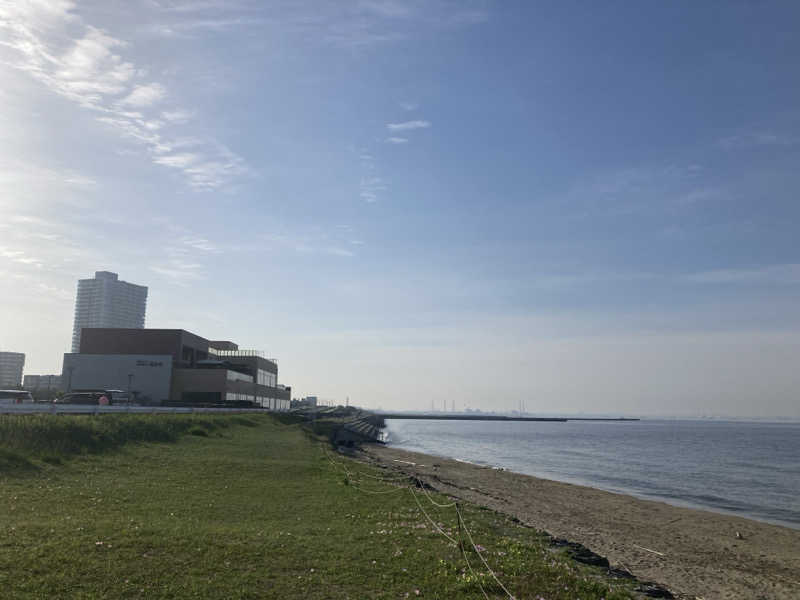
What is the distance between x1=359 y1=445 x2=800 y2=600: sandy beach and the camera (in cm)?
1861

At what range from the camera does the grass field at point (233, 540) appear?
10.6 metres

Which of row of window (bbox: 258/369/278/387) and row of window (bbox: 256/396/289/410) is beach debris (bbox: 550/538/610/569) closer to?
row of window (bbox: 256/396/289/410)

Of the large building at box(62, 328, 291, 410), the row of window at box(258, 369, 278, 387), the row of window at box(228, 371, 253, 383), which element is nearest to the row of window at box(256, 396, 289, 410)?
the row of window at box(258, 369, 278, 387)

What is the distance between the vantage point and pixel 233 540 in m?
13.3

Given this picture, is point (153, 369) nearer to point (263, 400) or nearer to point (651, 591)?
point (263, 400)

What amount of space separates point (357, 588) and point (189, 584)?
121 inches

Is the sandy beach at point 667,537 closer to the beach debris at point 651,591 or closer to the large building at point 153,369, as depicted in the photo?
the beach debris at point 651,591

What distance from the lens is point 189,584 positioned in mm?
10398

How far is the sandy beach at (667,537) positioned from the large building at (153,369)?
64.6m

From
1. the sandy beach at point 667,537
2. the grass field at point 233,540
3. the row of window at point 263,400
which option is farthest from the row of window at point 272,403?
the grass field at point 233,540

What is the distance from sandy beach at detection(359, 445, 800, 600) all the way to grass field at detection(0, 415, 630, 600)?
4.84 meters

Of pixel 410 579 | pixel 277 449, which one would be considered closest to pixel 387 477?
pixel 277 449

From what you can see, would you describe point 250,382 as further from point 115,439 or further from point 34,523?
point 34,523

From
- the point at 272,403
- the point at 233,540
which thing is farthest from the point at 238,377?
the point at 233,540
